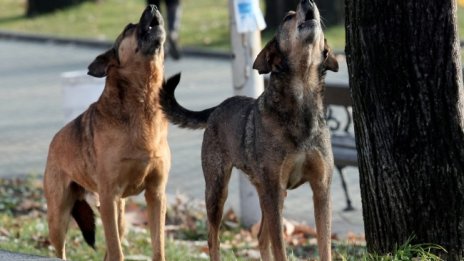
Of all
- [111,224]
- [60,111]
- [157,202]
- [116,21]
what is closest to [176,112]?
[157,202]

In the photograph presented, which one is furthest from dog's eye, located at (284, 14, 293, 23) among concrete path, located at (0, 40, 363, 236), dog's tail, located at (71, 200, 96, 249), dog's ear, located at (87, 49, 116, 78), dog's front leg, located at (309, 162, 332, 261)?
concrete path, located at (0, 40, 363, 236)

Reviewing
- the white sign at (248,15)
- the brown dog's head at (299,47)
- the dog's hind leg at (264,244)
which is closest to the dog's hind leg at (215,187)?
the dog's hind leg at (264,244)

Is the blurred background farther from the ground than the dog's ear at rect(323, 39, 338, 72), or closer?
→ closer

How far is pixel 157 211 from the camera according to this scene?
23.0 feet

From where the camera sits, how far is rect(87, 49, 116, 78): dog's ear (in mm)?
6825

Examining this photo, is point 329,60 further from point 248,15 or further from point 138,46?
point 248,15

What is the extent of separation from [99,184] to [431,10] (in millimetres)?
2225

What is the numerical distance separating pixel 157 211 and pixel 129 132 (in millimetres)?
533

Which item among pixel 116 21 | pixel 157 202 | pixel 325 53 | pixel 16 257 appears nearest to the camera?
pixel 325 53

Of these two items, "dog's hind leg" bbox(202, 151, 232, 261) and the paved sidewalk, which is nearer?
the paved sidewalk

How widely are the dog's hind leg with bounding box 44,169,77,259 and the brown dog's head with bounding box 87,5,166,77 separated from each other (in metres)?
0.95

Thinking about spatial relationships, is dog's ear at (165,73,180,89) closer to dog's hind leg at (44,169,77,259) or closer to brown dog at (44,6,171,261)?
brown dog at (44,6,171,261)

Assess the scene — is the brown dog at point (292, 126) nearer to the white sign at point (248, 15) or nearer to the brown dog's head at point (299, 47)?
the brown dog's head at point (299, 47)

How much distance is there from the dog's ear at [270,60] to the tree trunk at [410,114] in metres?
0.47
